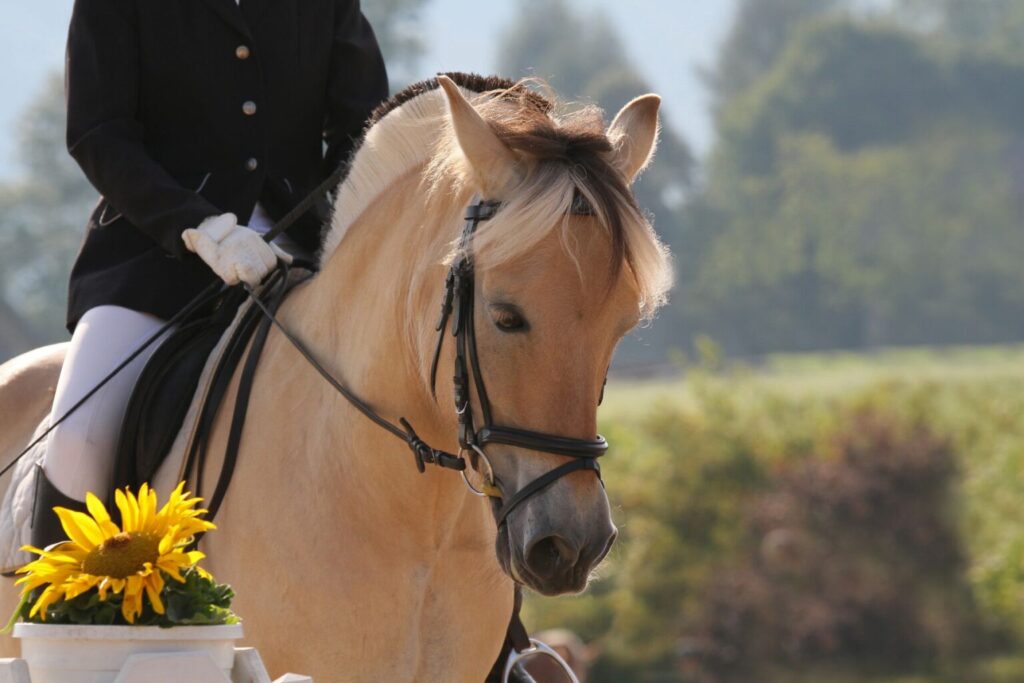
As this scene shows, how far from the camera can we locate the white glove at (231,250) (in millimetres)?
4410

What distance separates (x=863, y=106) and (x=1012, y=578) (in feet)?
235

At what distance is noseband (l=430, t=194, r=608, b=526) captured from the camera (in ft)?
11.4

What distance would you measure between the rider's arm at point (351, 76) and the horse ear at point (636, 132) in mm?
1194

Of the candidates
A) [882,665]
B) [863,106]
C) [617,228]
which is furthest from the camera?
[863,106]

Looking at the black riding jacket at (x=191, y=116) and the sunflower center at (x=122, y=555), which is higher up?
the black riding jacket at (x=191, y=116)

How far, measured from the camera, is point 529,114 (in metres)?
3.99

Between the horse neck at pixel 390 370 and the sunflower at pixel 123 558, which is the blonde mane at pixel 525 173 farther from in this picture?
the sunflower at pixel 123 558

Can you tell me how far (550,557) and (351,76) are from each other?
7.41 ft

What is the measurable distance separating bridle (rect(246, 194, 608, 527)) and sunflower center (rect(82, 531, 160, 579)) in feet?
2.70

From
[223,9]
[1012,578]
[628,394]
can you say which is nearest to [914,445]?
[1012,578]

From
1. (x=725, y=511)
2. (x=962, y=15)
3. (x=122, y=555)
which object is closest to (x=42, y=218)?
(x=725, y=511)

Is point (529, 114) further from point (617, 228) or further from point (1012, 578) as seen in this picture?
point (1012, 578)

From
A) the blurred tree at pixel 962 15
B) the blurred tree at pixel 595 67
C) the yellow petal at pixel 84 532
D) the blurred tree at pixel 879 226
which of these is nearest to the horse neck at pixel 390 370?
the yellow petal at pixel 84 532

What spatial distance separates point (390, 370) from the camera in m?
4.10
